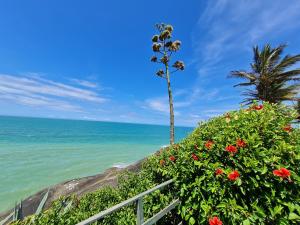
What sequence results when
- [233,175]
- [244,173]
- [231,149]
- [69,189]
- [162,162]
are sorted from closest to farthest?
[233,175] → [244,173] → [231,149] → [162,162] → [69,189]

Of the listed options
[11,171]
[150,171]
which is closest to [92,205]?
[150,171]

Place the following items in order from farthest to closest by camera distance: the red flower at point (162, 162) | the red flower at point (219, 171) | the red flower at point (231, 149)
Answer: the red flower at point (162, 162) → the red flower at point (231, 149) → the red flower at point (219, 171)

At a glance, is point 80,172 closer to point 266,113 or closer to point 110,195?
point 110,195

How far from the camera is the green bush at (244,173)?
3045 millimetres

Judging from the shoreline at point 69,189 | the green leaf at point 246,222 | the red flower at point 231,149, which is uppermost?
the red flower at point 231,149

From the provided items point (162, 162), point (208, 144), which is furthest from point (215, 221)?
point (162, 162)

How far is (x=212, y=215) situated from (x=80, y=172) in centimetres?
2239

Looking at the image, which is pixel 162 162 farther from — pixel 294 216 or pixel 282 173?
pixel 294 216

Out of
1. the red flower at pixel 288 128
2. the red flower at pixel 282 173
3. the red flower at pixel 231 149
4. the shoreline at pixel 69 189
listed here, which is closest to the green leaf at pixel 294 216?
the red flower at pixel 282 173

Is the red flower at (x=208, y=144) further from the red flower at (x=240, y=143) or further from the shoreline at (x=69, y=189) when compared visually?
the shoreline at (x=69, y=189)

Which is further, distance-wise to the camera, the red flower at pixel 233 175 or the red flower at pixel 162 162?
the red flower at pixel 162 162

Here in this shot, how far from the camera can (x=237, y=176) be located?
3.14 metres

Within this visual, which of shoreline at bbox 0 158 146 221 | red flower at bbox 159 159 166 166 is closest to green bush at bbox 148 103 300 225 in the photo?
red flower at bbox 159 159 166 166

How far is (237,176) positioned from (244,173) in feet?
0.70
